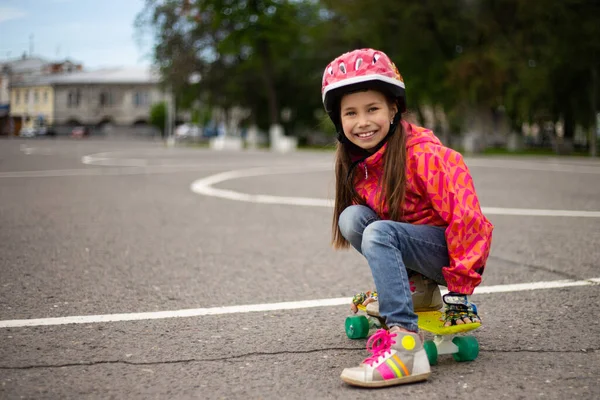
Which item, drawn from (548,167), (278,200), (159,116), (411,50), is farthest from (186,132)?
(278,200)

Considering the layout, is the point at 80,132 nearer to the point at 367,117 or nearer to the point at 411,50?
the point at 411,50

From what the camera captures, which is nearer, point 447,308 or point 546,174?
point 447,308

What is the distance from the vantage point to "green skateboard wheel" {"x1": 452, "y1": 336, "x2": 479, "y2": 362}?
3035 mm

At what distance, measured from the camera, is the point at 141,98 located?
98.7 metres

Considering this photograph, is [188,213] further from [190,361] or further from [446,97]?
[446,97]

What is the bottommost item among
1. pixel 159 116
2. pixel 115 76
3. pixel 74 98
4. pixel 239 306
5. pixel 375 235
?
pixel 239 306

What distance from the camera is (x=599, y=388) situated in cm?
269

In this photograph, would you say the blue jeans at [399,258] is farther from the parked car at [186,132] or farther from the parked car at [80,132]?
the parked car at [80,132]

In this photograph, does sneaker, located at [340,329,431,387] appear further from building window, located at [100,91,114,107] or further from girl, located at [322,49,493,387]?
building window, located at [100,91,114,107]

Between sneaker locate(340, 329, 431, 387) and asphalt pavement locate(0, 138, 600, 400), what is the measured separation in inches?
1.9

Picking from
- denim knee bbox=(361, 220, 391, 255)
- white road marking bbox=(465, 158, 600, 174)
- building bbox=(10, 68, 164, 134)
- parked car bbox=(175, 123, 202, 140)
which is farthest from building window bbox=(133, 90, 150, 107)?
denim knee bbox=(361, 220, 391, 255)

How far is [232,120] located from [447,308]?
214 feet

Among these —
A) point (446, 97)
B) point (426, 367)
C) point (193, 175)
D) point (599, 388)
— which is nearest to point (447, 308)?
point (426, 367)

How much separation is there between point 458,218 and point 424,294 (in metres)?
0.46
